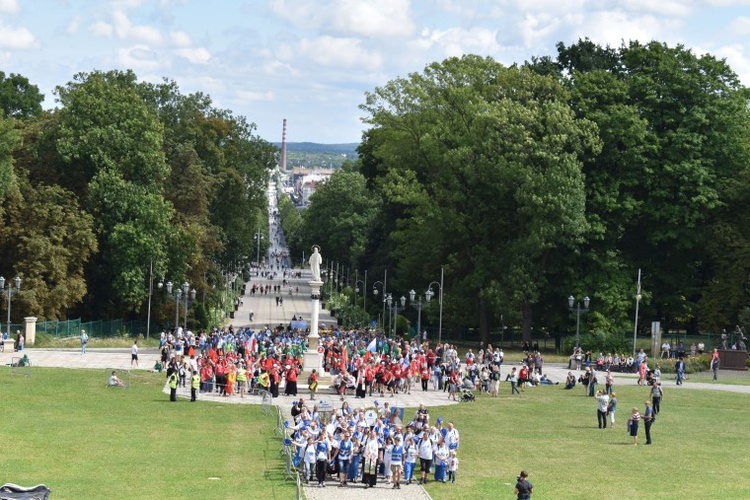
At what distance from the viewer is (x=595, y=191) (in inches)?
2657

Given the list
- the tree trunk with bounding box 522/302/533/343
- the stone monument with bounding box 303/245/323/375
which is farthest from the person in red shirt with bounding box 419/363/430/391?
the tree trunk with bounding box 522/302/533/343

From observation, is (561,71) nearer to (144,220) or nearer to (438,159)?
(438,159)

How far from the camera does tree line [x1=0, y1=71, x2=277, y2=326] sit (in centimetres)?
6788

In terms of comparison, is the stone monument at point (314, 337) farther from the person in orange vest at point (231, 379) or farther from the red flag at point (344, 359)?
the person in orange vest at point (231, 379)

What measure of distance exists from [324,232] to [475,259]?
7542cm

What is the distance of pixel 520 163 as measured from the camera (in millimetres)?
66500

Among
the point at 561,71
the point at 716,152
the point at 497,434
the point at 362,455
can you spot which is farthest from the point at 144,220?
the point at 362,455

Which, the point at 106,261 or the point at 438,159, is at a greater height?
the point at 438,159

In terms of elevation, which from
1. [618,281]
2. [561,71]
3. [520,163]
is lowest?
[618,281]

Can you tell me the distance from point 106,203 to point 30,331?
13176mm

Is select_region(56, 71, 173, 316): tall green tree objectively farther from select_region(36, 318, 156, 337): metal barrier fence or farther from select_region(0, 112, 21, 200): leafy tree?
select_region(0, 112, 21, 200): leafy tree

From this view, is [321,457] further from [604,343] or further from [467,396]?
[604,343]

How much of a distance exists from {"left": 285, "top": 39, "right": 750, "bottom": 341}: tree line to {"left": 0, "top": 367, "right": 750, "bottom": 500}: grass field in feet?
66.0

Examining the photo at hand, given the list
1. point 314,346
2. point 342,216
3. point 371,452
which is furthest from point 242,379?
point 342,216
